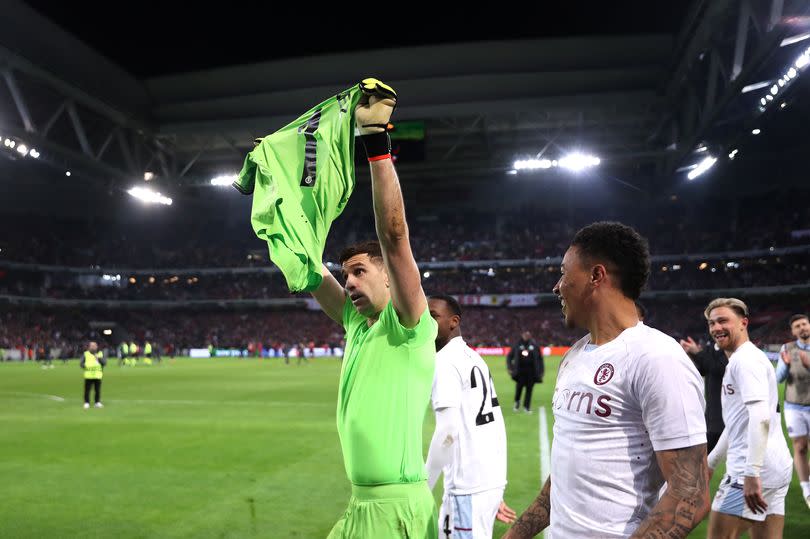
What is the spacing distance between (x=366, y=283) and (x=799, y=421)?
287 inches

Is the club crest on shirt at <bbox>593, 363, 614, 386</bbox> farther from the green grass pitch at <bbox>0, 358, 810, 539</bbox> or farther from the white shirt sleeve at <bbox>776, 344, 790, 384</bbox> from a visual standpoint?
the white shirt sleeve at <bbox>776, 344, 790, 384</bbox>

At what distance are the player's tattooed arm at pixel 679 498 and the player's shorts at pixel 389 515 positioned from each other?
99cm

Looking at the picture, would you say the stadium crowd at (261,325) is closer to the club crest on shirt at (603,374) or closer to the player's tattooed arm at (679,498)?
the club crest on shirt at (603,374)

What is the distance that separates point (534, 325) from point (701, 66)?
111 ft

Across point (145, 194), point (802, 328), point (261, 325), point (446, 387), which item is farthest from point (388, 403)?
point (261, 325)

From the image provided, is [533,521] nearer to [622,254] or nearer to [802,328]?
[622,254]

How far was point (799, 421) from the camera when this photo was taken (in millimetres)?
7859

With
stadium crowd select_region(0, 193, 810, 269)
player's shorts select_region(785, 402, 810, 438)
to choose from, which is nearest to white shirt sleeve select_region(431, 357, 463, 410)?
player's shorts select_region(785, 402, 810, 438)

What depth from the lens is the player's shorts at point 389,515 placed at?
→ 2.69 m

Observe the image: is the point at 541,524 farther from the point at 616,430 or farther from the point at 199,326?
the point at 199,326

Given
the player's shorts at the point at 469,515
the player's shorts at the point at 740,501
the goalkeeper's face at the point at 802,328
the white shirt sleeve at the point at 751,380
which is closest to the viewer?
the player's shorts at the point at 469,515

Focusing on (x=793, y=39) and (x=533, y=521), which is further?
(x=793, y=39)

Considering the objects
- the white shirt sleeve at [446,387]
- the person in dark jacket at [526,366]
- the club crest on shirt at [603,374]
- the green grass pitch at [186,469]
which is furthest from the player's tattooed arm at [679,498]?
the person in dark jacket at [526,366]

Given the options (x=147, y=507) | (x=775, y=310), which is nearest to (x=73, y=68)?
(x=147, y=507)
